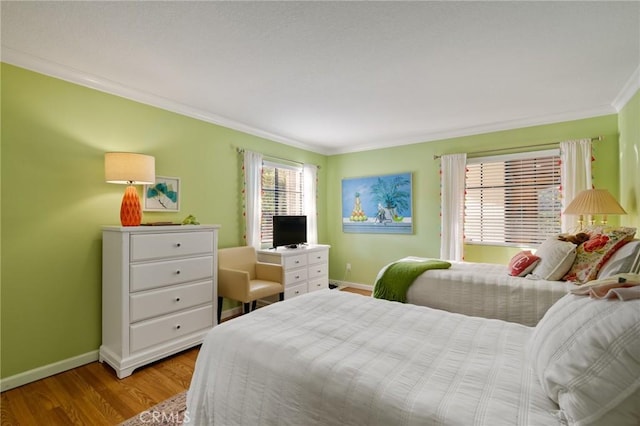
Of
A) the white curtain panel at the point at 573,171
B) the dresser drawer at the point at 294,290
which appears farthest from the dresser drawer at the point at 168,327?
the white curtain panel at the point at 573,171

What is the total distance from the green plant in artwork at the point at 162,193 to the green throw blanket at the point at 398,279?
2326 mm

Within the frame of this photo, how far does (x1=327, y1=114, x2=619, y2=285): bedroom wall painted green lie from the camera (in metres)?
3.46

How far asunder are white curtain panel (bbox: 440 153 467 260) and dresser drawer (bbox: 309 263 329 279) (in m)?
1.71

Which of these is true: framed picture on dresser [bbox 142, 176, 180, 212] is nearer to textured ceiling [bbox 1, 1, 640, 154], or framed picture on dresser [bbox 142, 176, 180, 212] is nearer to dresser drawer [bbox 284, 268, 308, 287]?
textured ceiling [bbox 1, 1, 640, 154]

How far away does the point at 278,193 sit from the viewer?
4.65 m

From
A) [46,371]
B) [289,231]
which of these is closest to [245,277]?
[289,231]

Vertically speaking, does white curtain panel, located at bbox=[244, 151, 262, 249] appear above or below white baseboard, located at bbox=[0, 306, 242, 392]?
above

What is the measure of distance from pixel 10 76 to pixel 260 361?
283 cm

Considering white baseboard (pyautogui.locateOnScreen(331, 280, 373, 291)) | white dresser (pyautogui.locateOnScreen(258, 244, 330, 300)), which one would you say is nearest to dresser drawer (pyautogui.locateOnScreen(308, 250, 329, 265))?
white dresser (pyautogui.locateOnScreen(258, 244, 330, 300))

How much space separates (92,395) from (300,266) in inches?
97.3

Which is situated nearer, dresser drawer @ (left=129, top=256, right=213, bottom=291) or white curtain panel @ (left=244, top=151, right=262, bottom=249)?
dresser drawer @ (left=129, top=256, right=213, bottom=291)

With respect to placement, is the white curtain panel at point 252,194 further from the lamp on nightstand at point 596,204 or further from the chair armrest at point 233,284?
the lamp on nightstand at point 596,204

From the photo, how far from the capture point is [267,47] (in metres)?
2.19

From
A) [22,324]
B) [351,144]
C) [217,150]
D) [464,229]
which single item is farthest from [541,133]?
[22,324]
